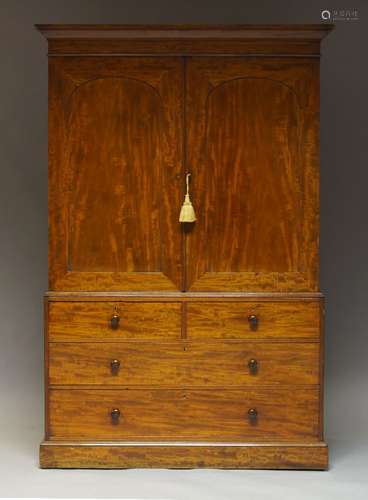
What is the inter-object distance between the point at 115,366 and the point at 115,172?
901 millimetres

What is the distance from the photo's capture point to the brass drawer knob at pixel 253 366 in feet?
12.8

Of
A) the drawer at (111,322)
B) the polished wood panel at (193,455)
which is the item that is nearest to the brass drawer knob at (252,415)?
the polished wood panel at (193,455)

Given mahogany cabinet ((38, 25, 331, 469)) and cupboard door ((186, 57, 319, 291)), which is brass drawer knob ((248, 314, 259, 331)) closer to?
mahogany cabinet ((38, 25, 331, 469))

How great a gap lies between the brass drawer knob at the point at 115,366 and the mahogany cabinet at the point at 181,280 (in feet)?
0.04

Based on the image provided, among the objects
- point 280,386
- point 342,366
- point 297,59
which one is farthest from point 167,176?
point 342,366

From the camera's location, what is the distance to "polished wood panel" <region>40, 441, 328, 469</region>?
3906mm

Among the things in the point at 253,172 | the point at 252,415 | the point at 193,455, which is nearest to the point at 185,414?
the point at 193,455

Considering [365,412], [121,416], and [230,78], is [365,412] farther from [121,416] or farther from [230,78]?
[230,78]

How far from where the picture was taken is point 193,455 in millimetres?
3914

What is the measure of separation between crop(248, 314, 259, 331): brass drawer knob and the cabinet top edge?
128 centimetres

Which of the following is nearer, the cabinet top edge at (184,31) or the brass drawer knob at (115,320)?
the cabinet top edge at (184,31)

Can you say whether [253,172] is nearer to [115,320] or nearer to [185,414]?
[115,320]

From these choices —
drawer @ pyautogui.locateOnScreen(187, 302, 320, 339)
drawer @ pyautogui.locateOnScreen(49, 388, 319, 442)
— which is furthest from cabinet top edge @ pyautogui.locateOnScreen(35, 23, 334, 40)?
drawer @ pyautogui.locateOnScreen(49, 388, 319, 442)

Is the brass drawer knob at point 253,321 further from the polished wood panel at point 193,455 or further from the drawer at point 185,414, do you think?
the polished wood panel at point 193,455
